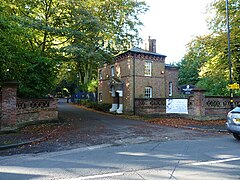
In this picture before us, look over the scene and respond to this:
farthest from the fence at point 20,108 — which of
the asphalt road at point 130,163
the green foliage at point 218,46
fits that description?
the green foliage at point 218,46

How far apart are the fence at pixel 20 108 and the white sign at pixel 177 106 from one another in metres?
9.70

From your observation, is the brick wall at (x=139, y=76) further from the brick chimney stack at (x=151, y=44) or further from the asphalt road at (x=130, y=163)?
the asphalt road at (x=130, y=163)

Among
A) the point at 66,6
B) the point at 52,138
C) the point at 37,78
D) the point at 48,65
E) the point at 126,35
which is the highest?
the point at 126,35

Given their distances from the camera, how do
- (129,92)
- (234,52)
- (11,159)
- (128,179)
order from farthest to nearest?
(129,92)
(234,52)
(11,159)
(128,179)

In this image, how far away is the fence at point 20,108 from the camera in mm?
11445

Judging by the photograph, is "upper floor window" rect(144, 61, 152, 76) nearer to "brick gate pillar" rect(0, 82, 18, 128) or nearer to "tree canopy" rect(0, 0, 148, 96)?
"tree canopy" rect(0, 0, 148, 96)

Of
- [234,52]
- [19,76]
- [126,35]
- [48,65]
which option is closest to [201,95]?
[234,52]

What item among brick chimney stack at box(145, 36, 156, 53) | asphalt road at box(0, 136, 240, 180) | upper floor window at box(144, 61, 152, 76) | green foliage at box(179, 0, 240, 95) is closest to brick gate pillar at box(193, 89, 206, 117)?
green foliage at box(179, 0, 240, 95)

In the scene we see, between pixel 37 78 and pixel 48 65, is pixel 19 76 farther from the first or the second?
pixel 48 65

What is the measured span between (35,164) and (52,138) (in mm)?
4096

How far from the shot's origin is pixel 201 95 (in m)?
16.8

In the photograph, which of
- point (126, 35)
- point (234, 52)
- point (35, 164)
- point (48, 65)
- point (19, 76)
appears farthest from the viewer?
point (126, 35)

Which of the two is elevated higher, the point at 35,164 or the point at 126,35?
the point at 126,35

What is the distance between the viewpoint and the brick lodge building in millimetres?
23406
